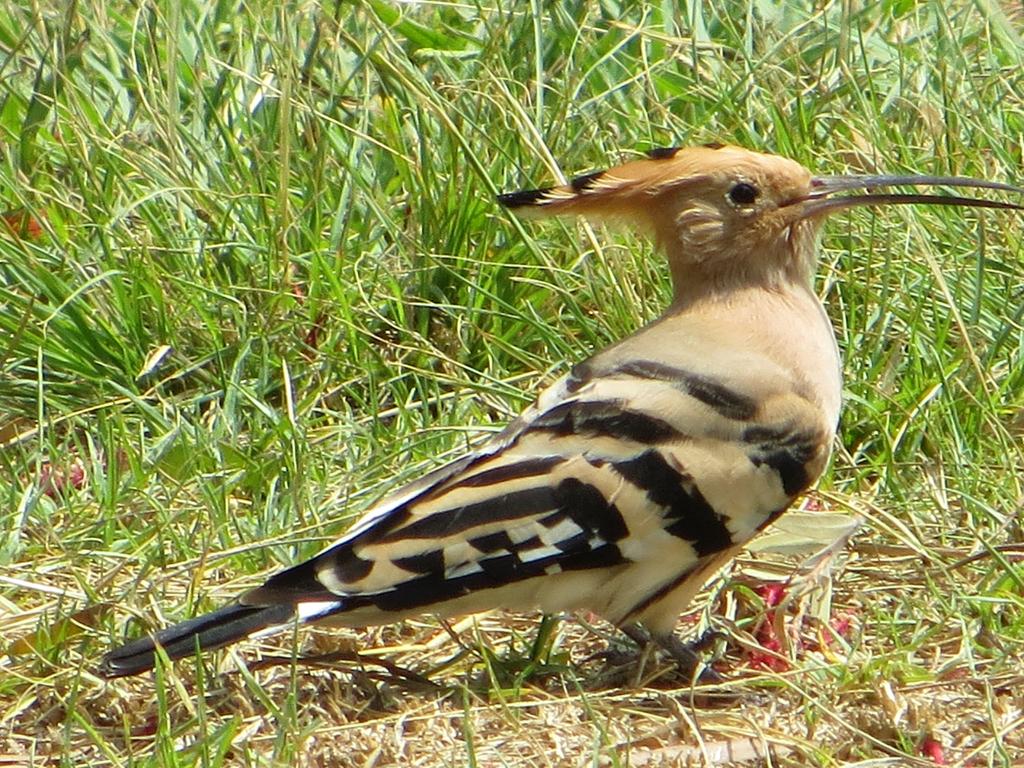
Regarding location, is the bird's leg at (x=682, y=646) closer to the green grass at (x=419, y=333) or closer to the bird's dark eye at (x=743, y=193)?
the green grass at (x=419, y=333)

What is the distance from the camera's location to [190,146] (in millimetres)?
3471

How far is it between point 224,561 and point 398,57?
1102 millimetres

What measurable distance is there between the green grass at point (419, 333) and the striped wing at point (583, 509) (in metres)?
0.13

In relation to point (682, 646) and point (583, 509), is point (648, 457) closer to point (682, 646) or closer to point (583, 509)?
point (583, 509)

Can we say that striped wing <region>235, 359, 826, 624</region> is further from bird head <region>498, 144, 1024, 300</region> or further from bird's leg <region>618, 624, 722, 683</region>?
bird head <region>498, 144, 1024, 300</region>

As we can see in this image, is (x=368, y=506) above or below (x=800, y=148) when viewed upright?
below

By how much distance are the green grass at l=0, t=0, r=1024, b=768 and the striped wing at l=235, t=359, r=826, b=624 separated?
13 centimetres

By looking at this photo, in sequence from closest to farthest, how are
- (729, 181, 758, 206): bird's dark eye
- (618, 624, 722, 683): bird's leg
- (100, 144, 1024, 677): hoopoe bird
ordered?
(100, 144, 1024, 677): hoopoe bird
(618, 624, 722, 683): bird's leg
(729, 181, 758, 206): bird's dark eye

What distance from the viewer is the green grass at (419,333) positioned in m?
2.44

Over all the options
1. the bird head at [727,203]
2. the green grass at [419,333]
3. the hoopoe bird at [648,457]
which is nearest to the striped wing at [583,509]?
the hoopoe bird at [648,457]

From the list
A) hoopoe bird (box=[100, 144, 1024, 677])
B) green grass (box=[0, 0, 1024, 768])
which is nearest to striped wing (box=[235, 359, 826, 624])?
hoopoe bird (box=[100, 144, 1024, 677])

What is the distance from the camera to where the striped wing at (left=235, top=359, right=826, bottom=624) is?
241cm

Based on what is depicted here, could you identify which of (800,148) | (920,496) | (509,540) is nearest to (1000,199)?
(800,148)

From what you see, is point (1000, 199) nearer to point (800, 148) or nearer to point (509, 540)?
point (800, 148)
